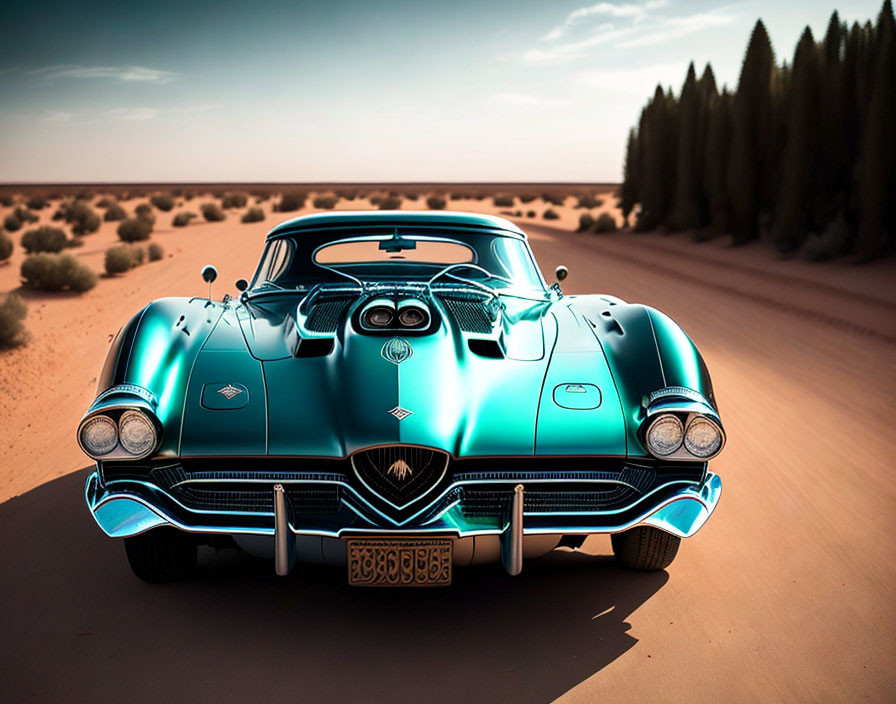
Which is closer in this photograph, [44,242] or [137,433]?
[137,433]

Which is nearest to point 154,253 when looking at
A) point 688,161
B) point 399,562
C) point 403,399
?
point 403,399

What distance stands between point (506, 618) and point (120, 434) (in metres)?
1.86

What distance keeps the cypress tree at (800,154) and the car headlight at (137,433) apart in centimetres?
2266

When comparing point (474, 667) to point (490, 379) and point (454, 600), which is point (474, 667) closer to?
point (454, 600)

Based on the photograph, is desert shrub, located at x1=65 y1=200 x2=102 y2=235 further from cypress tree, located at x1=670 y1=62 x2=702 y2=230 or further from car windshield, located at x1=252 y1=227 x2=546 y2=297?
car windshield, located at x1=252 y1=227 x2=546 y2=297

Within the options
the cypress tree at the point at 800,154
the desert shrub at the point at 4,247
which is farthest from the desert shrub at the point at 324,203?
the cypress tree at the point at 800,154

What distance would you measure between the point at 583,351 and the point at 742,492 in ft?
6.60

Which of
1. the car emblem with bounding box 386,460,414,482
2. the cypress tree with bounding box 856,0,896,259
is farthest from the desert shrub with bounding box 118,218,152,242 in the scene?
the car emblem with bounding box 386,460,414,482

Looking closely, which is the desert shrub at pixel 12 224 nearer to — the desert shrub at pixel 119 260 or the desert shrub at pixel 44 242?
the desert shrub at pixel 44 242

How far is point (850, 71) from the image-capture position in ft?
72.3

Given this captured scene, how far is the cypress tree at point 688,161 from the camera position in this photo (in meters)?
30.8

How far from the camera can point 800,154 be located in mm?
22703

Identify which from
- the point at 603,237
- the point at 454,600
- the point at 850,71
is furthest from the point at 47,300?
the point at 603,237

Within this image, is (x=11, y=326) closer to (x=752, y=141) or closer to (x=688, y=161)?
(x=752, y=141)
